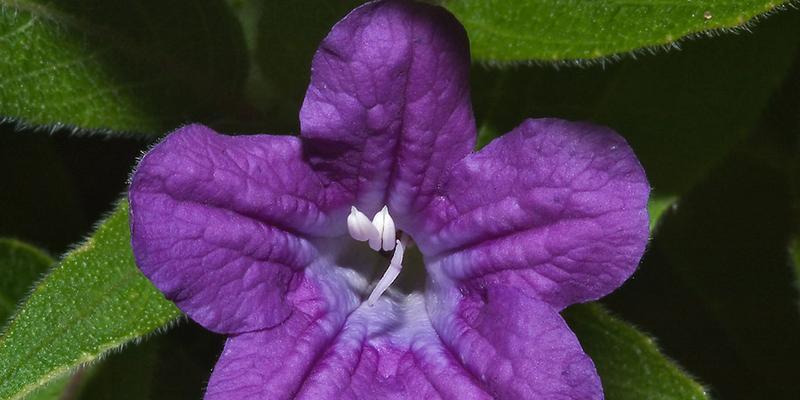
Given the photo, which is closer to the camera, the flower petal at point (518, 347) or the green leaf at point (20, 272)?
the flower petal at point (518, 347)

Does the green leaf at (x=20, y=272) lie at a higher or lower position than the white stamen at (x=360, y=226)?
lower

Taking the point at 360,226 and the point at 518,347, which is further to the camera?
the point at 360,226

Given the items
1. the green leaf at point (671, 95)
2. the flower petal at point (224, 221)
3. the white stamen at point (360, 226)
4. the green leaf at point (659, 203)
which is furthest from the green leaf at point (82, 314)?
the green leaf at point (659, 203)

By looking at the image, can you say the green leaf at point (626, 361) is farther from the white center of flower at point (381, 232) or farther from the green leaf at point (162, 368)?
the green leaf at point (162, 368)

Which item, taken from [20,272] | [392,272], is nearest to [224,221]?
[392,272]

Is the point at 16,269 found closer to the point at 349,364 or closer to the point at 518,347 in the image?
the point at 349,364

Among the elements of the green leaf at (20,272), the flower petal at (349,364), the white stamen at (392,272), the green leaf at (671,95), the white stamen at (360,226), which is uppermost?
the green leaf at (671,95)
